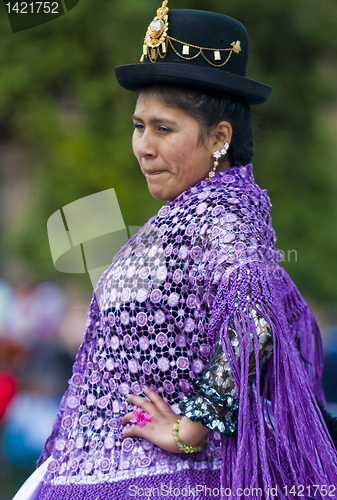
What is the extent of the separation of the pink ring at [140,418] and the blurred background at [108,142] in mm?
2802

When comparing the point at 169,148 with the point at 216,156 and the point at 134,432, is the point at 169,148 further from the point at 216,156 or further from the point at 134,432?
the point at 134,432

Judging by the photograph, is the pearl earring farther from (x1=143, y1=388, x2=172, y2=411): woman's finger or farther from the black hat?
(x1=143, y1=388, x2=172, y2=411): woman's finger

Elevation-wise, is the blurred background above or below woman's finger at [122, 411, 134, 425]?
above

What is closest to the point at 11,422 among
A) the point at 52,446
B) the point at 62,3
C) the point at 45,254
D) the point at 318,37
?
the point at 45,254

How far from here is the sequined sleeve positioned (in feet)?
4.38

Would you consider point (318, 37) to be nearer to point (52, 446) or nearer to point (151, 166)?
point (151, 166)

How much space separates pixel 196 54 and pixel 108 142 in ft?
10.3

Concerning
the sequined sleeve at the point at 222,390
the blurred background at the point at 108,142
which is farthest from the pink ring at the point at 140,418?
the blurred background at the point at 108,142

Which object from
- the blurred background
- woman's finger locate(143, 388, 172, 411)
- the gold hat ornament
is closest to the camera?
woman's finger locate(143, 388, 172, 411)

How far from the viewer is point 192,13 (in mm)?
1613

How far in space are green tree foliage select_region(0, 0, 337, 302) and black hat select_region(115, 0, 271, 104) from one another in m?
2.68

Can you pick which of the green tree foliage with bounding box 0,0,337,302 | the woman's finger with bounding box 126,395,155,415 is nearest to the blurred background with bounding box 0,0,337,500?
the green tree foliage with bounding box 0,0,337,302

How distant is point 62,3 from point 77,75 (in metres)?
0.67

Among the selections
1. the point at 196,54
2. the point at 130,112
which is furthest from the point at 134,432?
the point at 130,112
